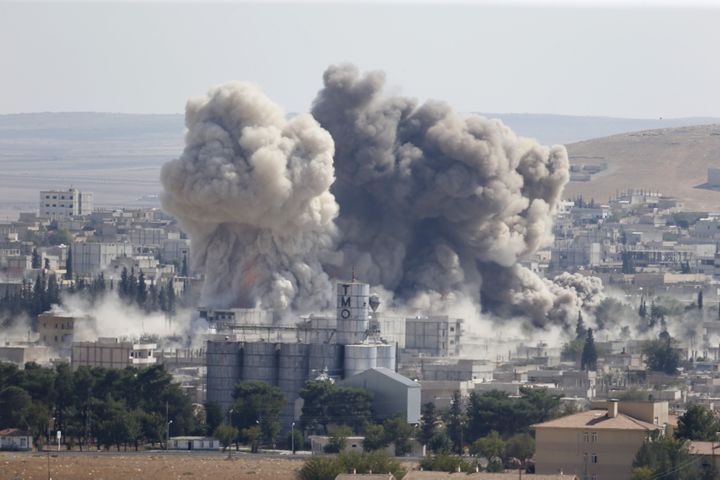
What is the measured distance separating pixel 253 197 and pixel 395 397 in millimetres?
28573

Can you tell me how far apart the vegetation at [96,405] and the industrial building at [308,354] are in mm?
5393

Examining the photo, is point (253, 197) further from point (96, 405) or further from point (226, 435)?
point (226, 435)

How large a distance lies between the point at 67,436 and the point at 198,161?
33.1m

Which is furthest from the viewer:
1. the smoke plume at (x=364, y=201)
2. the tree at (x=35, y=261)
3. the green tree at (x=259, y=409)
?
the tree at (x=35, y=261)

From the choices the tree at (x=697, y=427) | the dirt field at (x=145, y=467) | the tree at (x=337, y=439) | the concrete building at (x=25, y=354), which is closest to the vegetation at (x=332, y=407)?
the tree at (x=337, y=439)

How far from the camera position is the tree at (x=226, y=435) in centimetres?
10112

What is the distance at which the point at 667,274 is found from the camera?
199 m

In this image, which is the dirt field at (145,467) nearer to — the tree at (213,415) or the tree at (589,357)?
the tree at (213,415)

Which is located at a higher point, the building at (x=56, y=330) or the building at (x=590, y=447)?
the building at (x=56, y=330)

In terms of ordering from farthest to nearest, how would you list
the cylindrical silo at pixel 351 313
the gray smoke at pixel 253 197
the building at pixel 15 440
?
the gray smoke at pixel 253 197
the cylindrical silo at pixel 351 313
the building at pixel 15 440

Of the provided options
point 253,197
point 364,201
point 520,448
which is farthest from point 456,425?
point 364,201

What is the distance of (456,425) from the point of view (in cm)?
10306

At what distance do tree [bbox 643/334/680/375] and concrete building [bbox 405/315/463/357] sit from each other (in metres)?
9.93

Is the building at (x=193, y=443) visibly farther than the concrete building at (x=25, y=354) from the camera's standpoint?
No
